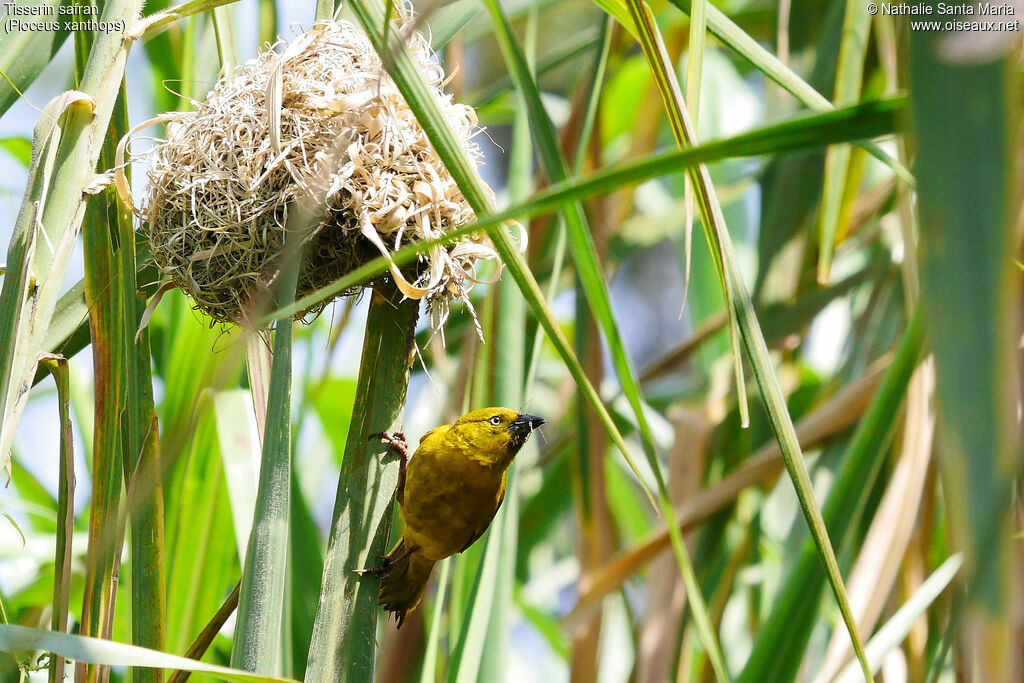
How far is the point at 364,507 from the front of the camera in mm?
1340

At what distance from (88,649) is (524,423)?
141 cm

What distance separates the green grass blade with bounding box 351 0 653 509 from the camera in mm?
869

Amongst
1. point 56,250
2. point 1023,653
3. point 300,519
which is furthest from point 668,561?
point 56,250

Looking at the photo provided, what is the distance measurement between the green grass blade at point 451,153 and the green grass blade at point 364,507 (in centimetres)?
47

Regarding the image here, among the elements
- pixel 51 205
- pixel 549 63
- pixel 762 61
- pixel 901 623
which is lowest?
pixel 901 623

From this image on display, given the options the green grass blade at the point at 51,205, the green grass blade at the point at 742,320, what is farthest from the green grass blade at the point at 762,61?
the green grass blade at the point at 51,205

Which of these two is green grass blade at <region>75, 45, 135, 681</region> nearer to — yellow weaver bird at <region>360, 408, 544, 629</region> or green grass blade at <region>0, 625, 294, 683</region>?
green grass blade at <region>0, 625, 294, 683</region>

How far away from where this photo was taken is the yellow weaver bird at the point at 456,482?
2.21 m

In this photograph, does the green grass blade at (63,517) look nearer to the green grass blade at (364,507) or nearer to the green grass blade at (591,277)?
the green grass blade at (364,507)

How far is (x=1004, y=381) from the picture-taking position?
0.44m

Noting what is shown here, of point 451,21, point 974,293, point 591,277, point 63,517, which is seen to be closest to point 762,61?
point 591,277

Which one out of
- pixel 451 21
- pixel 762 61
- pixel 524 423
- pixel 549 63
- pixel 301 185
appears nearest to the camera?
pixel 762 61

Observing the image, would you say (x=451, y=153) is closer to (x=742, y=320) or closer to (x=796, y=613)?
(x=742, y=320)

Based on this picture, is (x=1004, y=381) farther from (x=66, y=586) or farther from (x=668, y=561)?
(x=668, y=561)
